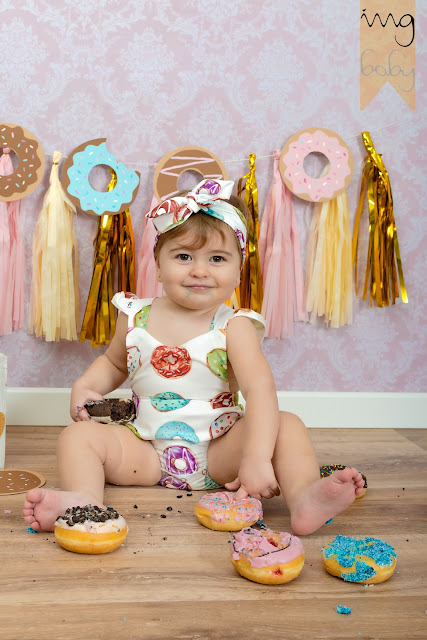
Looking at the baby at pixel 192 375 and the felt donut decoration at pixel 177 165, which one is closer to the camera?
the baby at pixel 192 375

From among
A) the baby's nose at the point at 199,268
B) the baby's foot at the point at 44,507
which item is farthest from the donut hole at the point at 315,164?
the baby's foot at the point at 44,507

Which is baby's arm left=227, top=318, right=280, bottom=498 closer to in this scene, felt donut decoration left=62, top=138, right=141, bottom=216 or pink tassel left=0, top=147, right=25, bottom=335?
felt donut decoration left=62, top=138, right=141, bottom=216

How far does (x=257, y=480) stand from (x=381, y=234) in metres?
1.00

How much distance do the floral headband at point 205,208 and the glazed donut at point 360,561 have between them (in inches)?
26.2

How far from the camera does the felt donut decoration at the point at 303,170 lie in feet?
6.44

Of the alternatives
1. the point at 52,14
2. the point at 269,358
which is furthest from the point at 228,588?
the point at 52,14

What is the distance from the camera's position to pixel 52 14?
1.90 meters

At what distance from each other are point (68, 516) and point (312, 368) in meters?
1.11

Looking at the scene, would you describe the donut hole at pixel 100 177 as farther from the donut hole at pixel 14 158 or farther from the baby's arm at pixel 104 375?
the baby's arm at pixel 104 375

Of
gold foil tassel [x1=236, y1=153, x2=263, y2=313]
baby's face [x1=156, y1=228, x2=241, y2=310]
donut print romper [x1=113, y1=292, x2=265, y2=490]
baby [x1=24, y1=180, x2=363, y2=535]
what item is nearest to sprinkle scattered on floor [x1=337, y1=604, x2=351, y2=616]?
baby [x1=24, y1=180, x2=363, y2=535]

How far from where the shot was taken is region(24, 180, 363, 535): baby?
1377mm

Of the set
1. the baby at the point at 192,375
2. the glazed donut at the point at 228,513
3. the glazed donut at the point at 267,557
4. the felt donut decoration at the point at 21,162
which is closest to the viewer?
the glazed donut at the point at 267,557

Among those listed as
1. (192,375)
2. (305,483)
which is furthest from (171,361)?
(305,483)

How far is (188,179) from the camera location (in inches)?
77.9
